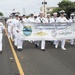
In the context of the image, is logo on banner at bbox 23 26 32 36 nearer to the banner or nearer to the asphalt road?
the banner

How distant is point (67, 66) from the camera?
11453 millimetres

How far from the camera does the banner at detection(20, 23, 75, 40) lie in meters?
17.0

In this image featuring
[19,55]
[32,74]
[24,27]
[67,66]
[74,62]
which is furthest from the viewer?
[24,27]

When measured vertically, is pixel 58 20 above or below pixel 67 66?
above

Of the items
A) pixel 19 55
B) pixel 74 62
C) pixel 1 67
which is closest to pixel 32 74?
pixel 1 67

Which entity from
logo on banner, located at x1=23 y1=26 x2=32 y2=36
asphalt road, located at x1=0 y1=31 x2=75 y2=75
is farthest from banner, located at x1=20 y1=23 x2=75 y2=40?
asphalt road, located at x1=0 y1=31 x2=75 y2=75

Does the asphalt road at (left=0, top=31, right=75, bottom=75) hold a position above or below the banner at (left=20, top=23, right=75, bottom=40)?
below

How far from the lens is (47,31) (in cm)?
1733

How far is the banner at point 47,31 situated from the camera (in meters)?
17.0

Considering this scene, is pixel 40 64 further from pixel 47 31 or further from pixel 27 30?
pixel 47 31

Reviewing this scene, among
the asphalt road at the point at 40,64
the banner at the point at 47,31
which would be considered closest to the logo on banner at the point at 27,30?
the banner at the point at 47,31

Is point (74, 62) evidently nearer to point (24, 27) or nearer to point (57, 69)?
point (57, 69)

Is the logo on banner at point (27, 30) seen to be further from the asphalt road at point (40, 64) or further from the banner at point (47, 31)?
the asphalt road at point (40, 64)

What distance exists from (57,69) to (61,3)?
7710 centimetres
